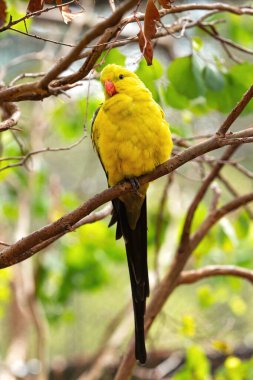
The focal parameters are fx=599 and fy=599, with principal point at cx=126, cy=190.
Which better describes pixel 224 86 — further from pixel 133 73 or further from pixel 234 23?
pixel 234 23

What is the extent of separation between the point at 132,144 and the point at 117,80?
0.65 ft

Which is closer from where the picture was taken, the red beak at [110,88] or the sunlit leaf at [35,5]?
the sunlit leaf at [35,5]

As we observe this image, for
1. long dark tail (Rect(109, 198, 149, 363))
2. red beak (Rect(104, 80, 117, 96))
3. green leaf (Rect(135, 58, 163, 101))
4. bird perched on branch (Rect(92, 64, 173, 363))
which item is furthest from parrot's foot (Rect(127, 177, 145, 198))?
green leaf (Rect(135, 58, 163, 101))

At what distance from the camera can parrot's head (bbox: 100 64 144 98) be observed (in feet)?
4.95

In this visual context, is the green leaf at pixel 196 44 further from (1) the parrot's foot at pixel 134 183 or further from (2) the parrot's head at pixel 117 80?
(1) the parrot's foot at pixel 134 183

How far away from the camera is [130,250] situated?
155 cm

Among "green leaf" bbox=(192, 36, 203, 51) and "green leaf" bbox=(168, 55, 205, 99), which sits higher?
"green leaf" bbox=(192, 36, 203, 51)

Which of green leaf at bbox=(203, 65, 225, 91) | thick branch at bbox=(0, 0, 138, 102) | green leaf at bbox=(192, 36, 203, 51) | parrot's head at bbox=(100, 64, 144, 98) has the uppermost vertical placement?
thick branch at bbox=(0, 0, 138, 102)

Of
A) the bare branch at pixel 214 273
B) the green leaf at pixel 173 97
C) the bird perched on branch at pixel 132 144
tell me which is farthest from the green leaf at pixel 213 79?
the bare branch at pixel 214 273

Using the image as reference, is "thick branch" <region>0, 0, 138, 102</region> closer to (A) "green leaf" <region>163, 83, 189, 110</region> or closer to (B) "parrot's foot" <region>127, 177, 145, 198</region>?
(B) "parrot's foot" <region>127, 177, 145, 198</region>

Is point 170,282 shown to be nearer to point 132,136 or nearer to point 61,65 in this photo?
point 132,136

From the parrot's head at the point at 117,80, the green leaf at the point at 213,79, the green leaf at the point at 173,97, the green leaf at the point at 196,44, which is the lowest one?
the green leaf at the point at 173,97

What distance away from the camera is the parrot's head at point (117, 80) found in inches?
59.4

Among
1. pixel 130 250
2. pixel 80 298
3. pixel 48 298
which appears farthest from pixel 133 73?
pixel 80 298
